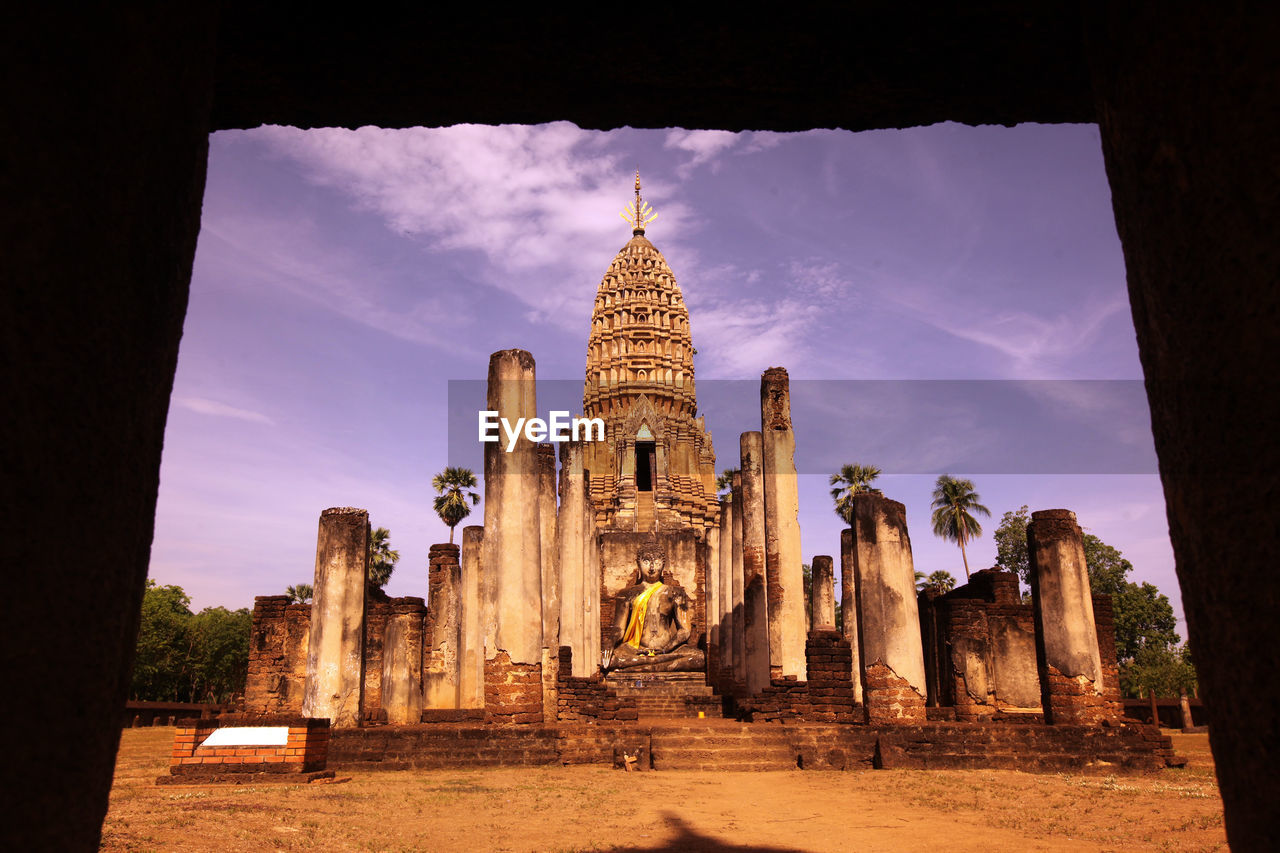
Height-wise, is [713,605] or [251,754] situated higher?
[713,605]

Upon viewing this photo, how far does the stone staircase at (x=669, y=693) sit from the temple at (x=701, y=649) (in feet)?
0.26

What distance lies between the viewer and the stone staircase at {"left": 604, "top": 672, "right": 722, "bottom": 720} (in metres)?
22.7

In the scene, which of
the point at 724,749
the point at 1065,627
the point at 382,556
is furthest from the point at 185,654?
the point at 1065,627

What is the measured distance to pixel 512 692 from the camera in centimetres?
1266

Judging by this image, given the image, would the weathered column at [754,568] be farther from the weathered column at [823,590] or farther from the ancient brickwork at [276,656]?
the ancient brickwork at [276,656]

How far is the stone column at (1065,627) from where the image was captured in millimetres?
14133

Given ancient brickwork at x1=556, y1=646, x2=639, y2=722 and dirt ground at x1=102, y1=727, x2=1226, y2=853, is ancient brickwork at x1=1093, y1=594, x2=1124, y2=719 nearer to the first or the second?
dirt ground at x1=102, y1=727, x2=1226, y2=853

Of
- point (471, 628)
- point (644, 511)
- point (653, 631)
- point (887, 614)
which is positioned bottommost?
point (887, 614)

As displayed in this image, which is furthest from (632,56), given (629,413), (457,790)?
(629,413)

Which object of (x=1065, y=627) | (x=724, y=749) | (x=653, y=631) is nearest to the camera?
(x=724, y=749)

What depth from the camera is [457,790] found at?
369 inches

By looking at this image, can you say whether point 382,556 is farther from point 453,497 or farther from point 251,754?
point 251,754

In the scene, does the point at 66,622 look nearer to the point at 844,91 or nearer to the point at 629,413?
the point at 844,91

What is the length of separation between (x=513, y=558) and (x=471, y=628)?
7349 mm
